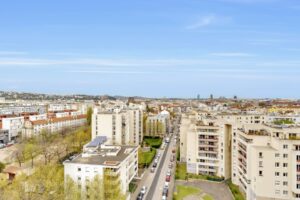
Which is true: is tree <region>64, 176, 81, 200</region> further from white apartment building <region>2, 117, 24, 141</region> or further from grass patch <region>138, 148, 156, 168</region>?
white apartment building <region>2, 117, 24, 141</region>

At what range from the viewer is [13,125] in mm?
69125

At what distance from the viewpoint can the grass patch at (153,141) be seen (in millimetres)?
64175

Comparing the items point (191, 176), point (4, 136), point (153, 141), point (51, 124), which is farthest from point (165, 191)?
point (51, 124)

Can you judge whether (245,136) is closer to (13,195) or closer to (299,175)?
(299,175)

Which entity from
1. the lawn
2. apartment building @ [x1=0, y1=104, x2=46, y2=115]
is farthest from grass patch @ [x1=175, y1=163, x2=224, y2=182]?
apartment building @ [x1=0, y1=104, x2=46, y2=115]

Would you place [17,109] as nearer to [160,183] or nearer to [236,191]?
[160,183]

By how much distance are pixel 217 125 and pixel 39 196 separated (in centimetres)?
Result: 2415

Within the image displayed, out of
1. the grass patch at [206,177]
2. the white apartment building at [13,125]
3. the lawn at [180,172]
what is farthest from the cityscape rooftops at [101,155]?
the white apartment building at [13,125]

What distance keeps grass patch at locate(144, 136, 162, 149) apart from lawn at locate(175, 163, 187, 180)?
51.9ft

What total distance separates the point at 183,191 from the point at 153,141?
3272cm

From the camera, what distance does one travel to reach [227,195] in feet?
115

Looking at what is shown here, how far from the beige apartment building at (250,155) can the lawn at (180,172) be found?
1143 millimetres

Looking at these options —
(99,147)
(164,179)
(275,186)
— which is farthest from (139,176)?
(275,186)

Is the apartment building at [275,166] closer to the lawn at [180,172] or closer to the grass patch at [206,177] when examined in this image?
the grass patch at [206,177]
